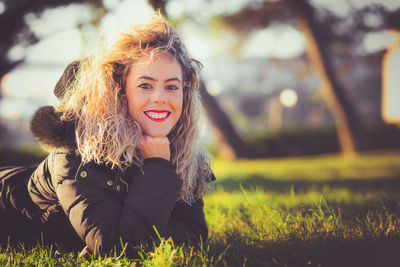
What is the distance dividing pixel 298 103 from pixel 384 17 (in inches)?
1001

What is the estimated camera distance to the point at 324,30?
12.8 meters

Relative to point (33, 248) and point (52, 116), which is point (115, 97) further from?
point (33, 248)

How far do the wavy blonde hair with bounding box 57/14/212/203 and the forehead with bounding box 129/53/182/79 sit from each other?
0.10 ft

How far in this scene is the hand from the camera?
183 cm

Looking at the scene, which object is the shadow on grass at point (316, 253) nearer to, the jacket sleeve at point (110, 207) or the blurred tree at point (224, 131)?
the jacket sleeve at point (110, 207)

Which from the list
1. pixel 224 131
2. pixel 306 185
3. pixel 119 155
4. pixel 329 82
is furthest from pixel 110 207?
pixel 329 82

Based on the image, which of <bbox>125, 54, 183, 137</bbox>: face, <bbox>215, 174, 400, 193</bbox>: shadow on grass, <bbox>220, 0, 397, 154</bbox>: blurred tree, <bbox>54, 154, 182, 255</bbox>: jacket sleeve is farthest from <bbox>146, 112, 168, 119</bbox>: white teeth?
<bbox>220, 0, 397, 154</bbox>: blurred tree

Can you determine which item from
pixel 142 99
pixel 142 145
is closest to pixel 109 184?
pixel 142 145

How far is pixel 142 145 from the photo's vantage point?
184 cm

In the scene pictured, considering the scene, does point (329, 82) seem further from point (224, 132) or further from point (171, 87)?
point (171, 87)

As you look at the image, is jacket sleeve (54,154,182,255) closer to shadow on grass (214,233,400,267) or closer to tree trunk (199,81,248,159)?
shadow on grass (214,233,400,267)

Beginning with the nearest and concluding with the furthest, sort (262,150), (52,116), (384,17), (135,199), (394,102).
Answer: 1. (135,199)
2. (52,116)
3. (384,17)
4. (394,102)
5. (262,150)

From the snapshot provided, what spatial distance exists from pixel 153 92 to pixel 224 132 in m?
8.14

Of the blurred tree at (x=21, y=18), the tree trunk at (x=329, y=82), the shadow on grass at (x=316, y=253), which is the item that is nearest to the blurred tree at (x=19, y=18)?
the blurred tree at (x=21, y=18)
